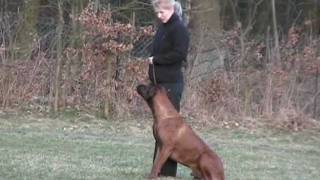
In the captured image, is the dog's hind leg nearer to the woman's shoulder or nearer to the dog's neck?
the dog's neck

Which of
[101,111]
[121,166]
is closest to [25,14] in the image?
[101,111]

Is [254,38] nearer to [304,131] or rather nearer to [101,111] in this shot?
[304,131]

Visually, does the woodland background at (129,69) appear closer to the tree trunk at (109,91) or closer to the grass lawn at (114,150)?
Result: the tree trunk at (109,91)

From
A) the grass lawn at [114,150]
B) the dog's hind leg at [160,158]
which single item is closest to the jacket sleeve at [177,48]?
the dog's hind leg at [160,158]

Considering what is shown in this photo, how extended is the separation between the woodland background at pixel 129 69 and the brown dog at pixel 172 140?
7031 mm

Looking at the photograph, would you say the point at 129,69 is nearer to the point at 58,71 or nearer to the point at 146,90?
the point at 58,71

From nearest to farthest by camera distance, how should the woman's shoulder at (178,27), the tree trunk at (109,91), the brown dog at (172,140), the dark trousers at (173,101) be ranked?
the brown dog at (172,140) < the woman's shoulder at (178,27) < the dark trousers at (173,101) < the tree trunk at (109,91)

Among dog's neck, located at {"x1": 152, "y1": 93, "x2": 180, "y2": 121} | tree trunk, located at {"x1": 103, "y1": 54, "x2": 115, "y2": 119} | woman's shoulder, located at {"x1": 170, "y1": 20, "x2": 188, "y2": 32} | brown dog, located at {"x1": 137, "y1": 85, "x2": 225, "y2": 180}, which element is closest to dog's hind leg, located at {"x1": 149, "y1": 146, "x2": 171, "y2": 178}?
brown dog, located at {"x1": 137, "y1": 85, "x2": 225, "y2": 180}

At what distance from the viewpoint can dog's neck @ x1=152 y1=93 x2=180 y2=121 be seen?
27.0 ft

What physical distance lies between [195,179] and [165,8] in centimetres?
184

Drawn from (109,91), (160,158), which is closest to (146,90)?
(160,158)

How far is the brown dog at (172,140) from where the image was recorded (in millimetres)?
8148

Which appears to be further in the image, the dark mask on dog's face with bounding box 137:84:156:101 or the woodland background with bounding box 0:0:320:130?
the woodland background with bounding box 0:0:320:130

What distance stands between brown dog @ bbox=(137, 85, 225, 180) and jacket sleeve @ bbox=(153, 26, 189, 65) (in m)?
0.32
